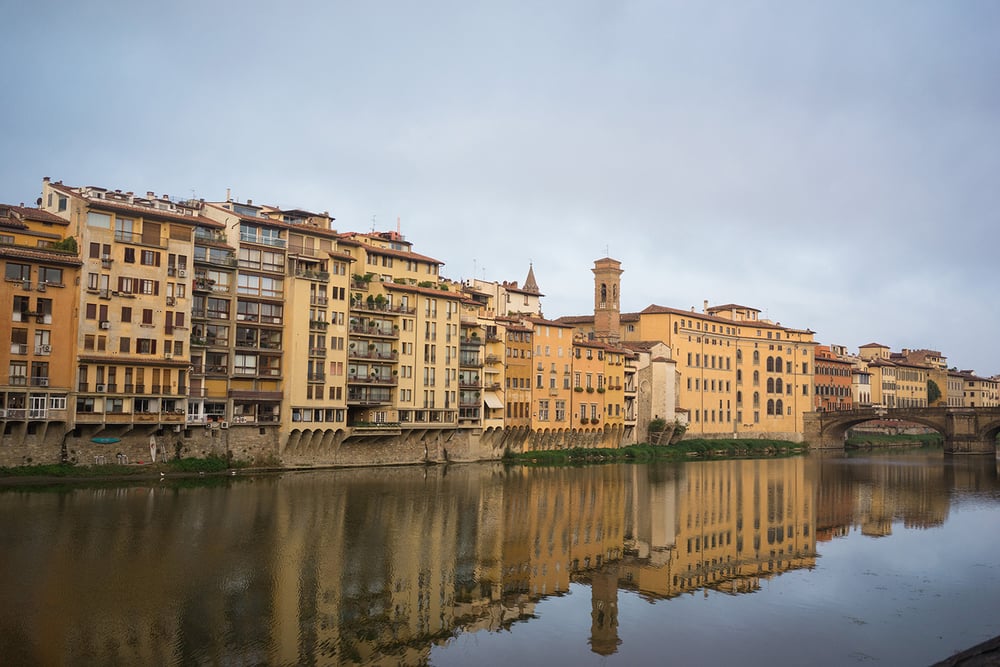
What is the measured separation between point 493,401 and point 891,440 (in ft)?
274

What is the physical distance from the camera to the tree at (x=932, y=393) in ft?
544

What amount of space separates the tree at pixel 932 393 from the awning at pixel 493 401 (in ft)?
377

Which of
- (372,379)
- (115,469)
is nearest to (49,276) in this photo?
(115,469)

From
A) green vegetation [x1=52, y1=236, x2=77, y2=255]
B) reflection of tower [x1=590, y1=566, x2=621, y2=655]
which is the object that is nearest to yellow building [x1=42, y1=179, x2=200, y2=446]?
green vegetation [x1=52, y1=236, x2=77, y2=255]

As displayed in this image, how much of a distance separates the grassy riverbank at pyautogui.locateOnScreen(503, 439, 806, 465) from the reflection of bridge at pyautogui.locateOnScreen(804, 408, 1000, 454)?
16.8ft

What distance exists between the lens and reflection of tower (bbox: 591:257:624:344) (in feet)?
356

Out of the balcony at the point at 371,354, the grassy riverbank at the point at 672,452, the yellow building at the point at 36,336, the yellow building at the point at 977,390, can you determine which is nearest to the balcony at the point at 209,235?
the yellow building at the point at 36,336

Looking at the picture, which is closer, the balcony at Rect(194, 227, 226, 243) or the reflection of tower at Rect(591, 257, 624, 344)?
the balcony at Rect(194, 227, 226, 243)

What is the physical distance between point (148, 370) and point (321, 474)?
1367 cm

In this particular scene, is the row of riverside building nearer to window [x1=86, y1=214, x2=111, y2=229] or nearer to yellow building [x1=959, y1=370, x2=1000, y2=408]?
window [x1=86, y1=214, x2=111, y2=229]

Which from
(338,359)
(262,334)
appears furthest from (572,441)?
(262,334)

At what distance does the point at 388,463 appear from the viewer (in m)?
71.9

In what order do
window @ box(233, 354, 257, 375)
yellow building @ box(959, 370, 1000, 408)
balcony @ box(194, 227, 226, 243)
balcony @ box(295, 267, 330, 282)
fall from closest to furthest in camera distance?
balcony @ box(194, 227, 226, 243)
window @ box(233, 354, 257, 375)
balcony @ box(295, 267, 330, 282)
yellow building @ box(959, 370, 1000, 408)

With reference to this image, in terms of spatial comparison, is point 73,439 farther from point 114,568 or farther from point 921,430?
point 921,430
